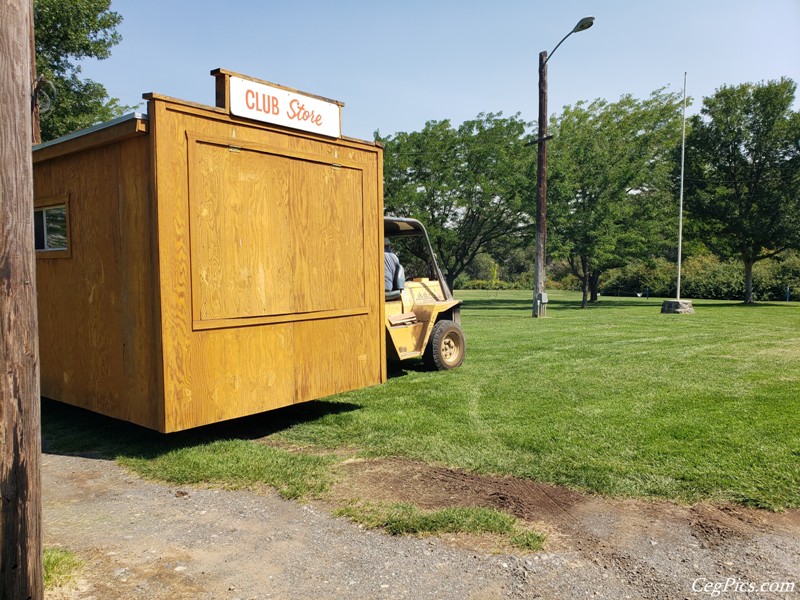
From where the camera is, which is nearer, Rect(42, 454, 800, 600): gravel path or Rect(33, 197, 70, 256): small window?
Rect(42, 454, 800, 600): gravel path

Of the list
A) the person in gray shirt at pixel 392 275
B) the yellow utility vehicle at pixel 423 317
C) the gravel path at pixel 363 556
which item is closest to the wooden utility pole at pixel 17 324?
the gravel path at pixel 363 556

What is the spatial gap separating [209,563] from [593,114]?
97.9ft

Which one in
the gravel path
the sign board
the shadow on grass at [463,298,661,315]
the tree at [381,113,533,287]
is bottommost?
the shadow on grass at [463,298,661,315]

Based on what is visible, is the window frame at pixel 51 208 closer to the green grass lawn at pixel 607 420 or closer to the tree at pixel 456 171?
the green grass lawn at pixel 607 420

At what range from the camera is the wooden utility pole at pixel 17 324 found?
2521 millimetres

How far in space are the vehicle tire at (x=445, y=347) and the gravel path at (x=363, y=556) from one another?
203 inches

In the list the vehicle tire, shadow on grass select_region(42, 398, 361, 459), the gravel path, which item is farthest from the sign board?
the vehicle tire

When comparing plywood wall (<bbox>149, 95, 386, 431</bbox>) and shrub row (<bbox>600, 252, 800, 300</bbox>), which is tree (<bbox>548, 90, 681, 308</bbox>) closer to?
shrub row (<bbox>600, 252, 800, 300</bbox>)

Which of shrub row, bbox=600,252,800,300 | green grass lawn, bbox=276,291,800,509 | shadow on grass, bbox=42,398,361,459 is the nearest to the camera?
green grass lawn, bbox=276,291,800,509

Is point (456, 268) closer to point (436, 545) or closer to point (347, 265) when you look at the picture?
point (347, 265)

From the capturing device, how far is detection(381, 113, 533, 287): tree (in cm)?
2761

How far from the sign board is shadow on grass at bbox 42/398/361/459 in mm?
2937

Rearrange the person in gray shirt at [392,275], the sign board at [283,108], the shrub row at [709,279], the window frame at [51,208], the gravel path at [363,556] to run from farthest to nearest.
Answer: the shrub row at [709,279]
the person in gray shirt at [392,275]
the window frame at [51,208]
the sign board at [283,108]
the gravel path at [363,556]

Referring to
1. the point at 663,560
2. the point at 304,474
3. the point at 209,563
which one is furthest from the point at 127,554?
the point at 663,560
